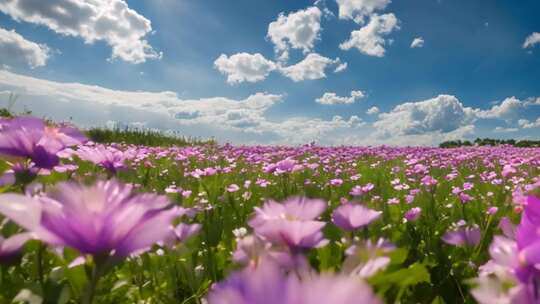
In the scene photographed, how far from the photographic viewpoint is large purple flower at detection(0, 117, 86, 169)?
1.16 metres

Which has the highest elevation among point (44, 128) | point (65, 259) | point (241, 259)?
point (44, 128)

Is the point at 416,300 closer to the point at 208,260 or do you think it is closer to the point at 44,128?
the point at 208,260

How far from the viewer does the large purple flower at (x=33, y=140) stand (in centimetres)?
116

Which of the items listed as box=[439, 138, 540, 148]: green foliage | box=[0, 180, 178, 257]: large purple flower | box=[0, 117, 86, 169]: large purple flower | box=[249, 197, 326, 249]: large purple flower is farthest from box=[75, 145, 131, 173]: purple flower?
box=[439, 138, 540, 148]: green foliage

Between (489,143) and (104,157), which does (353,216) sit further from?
(489,143)

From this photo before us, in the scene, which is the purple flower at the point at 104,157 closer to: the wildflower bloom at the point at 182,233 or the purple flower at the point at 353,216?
the wildflower bloom at the point at 182,233

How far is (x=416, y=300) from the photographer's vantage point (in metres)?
1.76

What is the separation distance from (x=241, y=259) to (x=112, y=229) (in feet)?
1.14

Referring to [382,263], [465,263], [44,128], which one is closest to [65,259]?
[44,128]

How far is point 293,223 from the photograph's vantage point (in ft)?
2.82

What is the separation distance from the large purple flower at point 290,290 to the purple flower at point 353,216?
27.2 inches

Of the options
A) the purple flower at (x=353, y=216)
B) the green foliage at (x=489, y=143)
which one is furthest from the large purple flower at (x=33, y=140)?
the green foliage at (x=489, y=143)

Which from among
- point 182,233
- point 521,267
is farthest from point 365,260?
point 182,233

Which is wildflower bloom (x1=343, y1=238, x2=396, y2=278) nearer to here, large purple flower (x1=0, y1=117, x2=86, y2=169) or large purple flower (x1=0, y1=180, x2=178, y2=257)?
large purple flower (x1=0, y1=180, x2=178, y2=257)
